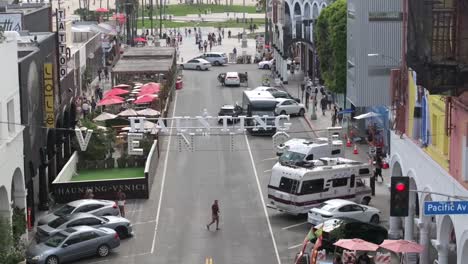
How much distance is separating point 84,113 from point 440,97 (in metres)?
35.3

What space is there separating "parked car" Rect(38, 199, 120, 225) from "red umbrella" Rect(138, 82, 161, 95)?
25.2 metres

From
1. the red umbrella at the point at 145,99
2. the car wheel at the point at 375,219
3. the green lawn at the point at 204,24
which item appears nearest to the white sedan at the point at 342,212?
the car wheel at the point at 375,219

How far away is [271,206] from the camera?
4141 cm

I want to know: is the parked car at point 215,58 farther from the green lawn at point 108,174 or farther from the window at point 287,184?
the window at point 287,184

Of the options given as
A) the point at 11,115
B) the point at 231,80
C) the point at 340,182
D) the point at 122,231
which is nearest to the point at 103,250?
the point at 122,231

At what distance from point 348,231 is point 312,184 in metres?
4.67

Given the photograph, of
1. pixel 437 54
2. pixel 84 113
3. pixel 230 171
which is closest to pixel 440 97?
pixel 437 54

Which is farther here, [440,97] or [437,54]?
[440,97]

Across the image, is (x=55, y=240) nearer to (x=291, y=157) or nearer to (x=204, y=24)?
(x=291, y=157)

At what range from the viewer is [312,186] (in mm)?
40469

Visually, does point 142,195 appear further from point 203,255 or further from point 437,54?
point 437,54

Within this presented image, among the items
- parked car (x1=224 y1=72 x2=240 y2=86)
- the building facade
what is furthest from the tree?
the building facade

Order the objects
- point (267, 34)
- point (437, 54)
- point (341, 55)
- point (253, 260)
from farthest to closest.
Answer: point (267, 34)
point (341, 55)
point (253, 260)
point (437, 54)

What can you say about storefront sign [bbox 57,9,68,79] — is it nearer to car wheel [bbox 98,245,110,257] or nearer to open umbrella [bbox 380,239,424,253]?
car wheel [bbox 98,245,110,257]
